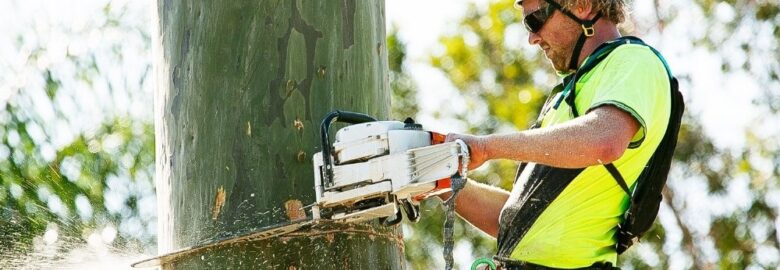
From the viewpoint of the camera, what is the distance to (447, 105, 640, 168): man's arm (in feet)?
13.0

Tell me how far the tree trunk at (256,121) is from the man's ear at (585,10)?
2.37 ft

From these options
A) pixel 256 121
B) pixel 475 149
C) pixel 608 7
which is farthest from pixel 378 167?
pixel 608 7

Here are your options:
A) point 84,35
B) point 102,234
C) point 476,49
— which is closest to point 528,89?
point 476,49

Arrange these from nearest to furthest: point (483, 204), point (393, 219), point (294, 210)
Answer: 1. point (294, 210)
2. point (393, 219)
3. point (483, 204)

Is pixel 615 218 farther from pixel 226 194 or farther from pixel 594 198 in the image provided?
pixel 226 194

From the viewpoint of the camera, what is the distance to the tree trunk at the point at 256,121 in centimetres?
407

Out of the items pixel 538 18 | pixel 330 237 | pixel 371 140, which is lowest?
pixel 330 237

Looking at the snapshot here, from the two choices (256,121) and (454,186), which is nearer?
(454,186)

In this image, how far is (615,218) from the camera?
4.46m

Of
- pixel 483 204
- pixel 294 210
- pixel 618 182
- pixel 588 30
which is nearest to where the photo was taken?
pixel 294 210

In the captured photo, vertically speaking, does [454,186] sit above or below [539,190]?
above

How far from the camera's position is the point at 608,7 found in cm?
462

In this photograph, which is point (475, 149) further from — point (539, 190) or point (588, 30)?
point (588, 30)

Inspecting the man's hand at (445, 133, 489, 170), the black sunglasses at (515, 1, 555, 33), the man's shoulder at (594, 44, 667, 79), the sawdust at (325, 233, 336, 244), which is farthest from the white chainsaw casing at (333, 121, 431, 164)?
the black sunglasses at (515, 1, 555, 33)
